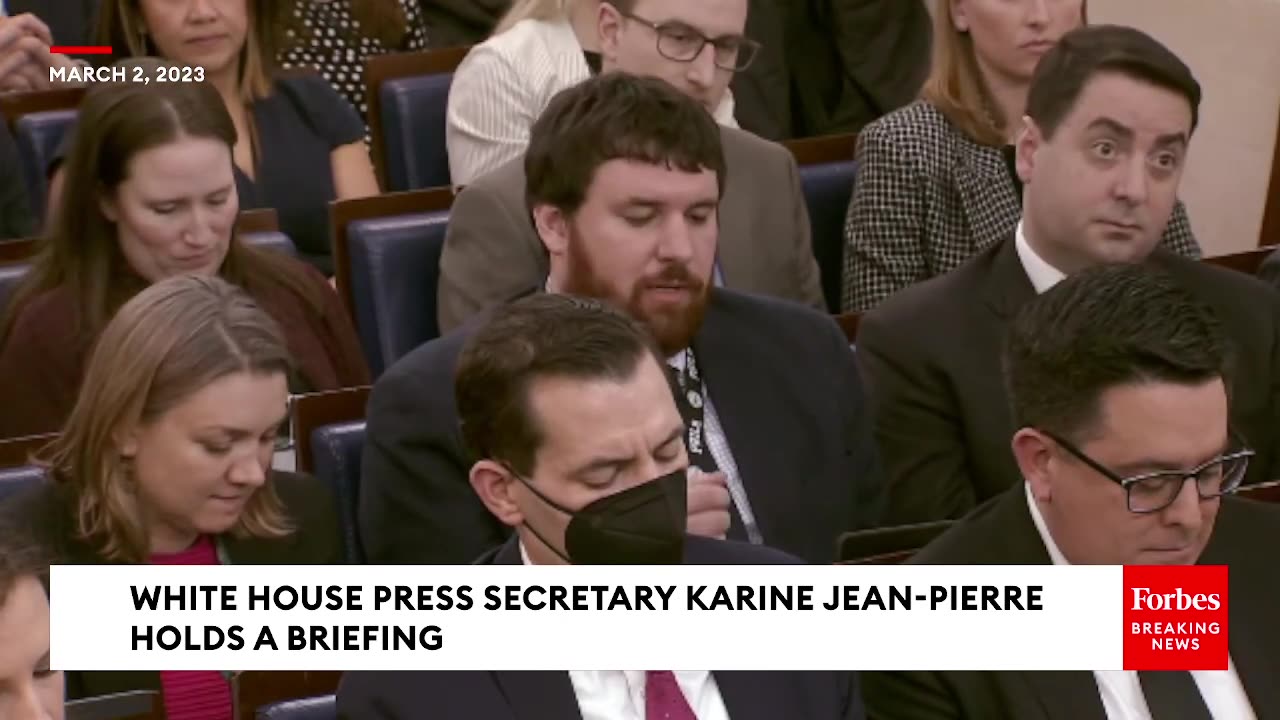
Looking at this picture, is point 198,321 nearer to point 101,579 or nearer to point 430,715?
A: point 101,579

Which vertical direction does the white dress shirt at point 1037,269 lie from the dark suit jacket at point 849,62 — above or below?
below

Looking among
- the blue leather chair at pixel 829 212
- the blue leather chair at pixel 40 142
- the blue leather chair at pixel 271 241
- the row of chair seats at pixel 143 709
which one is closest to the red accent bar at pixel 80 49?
the blue leather chair at pixel 40 142

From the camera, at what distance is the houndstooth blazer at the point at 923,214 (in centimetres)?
375

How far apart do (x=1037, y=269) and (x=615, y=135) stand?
1.88 feet

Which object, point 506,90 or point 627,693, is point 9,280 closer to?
point 506,90

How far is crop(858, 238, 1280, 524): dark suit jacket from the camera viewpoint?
9.87 feet

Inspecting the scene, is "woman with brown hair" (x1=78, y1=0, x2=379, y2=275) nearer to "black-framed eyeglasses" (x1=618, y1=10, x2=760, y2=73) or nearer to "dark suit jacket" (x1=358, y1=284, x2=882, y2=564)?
"black-framed eyeglasses" (x1=618, y1=10, x2=760, y2=73)

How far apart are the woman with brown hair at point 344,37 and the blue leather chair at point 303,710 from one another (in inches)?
103

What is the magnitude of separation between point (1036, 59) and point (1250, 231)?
126 centimetres

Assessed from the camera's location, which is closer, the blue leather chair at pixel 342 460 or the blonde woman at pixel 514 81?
the blue leather chair at pixel 342 460

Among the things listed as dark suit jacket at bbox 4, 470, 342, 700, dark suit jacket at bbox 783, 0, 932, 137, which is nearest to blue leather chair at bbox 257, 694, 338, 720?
dark suit jacket at bbox 4, 470, 342, 700

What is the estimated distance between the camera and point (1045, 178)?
3.14m

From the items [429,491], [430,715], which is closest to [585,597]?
[430,715]

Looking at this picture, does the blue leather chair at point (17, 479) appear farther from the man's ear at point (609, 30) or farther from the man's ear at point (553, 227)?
the man's ear at point (609, 30)
